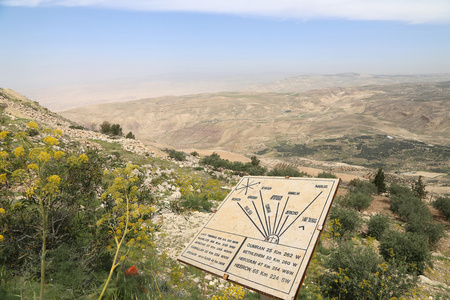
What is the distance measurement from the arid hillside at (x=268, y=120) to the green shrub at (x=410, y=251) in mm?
46316

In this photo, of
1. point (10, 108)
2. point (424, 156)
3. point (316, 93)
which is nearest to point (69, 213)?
point (10, 108)

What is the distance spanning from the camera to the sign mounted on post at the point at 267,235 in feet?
10.6

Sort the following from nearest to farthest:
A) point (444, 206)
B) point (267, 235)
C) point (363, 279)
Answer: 1. point (267, 235)
2. point (363, 279)
3. point (444, 206)

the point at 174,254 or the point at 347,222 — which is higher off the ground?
the point at 174,254

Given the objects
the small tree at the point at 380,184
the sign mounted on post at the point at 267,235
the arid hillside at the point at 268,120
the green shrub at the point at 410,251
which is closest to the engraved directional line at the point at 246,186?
the sign mounted on post at the point at 267,235

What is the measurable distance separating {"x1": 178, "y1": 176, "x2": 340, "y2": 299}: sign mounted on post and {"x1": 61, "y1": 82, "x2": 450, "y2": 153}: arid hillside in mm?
47706

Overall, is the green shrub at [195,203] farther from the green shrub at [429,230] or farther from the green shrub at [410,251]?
the green shrub at [429,230]

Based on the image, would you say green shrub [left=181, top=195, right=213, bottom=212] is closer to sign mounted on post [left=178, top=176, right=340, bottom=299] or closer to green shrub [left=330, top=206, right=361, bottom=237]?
sign mounted on post [left=178, top=176, right=340, bottom=299]

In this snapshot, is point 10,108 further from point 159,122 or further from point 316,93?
point 316,93

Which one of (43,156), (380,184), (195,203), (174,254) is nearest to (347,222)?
(195,203)

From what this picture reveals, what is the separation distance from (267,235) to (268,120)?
83873 mm

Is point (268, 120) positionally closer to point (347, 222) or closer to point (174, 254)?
point (347, 222)

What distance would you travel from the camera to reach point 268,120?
85.6 m

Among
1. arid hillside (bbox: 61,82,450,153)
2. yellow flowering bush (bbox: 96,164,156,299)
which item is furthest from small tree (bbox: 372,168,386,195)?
arid hillside (bbox: 61,82,450,153)
